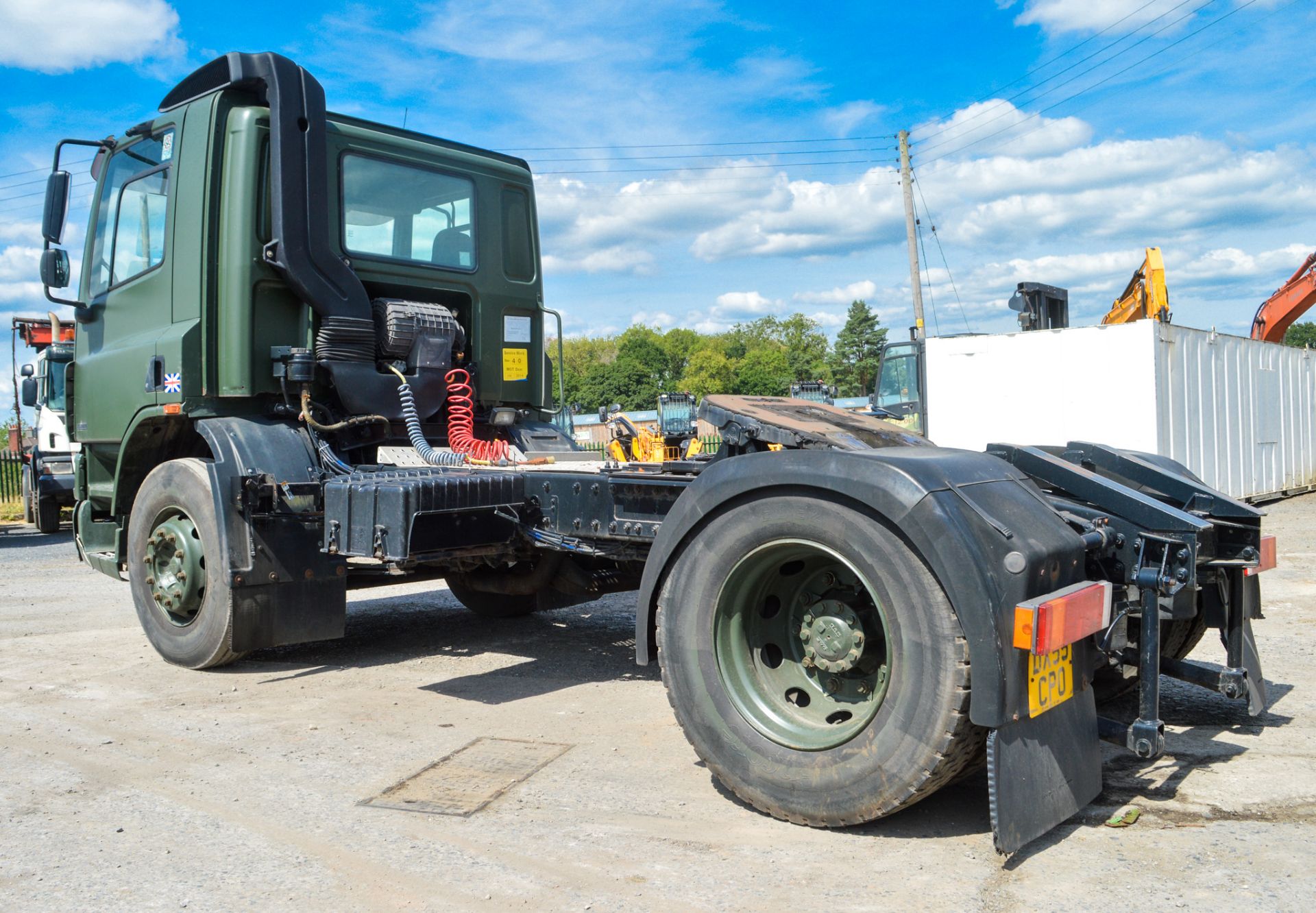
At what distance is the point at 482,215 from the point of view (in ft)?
22.3

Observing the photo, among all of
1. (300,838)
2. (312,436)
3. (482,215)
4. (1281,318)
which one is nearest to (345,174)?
(482,215)

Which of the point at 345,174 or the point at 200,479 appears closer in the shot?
the point at 200,479

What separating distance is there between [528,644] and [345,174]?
3.10 meters

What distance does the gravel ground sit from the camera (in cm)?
296

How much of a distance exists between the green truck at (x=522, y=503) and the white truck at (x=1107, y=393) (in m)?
9.38

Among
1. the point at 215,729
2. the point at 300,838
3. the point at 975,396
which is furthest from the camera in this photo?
the point at 975,396

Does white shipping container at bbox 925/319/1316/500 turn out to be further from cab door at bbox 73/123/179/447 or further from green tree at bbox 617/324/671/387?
green tree at bbox 617/324/671/387

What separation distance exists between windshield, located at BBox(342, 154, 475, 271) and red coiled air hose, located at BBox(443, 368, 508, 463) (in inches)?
28.6

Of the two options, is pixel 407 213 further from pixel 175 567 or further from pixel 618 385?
pixel 618 385

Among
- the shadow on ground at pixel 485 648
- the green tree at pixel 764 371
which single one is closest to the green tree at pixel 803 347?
the green tree at pixel 764 371

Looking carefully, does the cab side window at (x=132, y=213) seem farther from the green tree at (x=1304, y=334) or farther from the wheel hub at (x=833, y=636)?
the green tree at (x=1304, y=334)

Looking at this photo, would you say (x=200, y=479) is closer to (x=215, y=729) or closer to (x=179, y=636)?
(x=179, y=636)

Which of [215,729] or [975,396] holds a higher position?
[975,396]

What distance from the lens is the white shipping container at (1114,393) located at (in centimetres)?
1406
